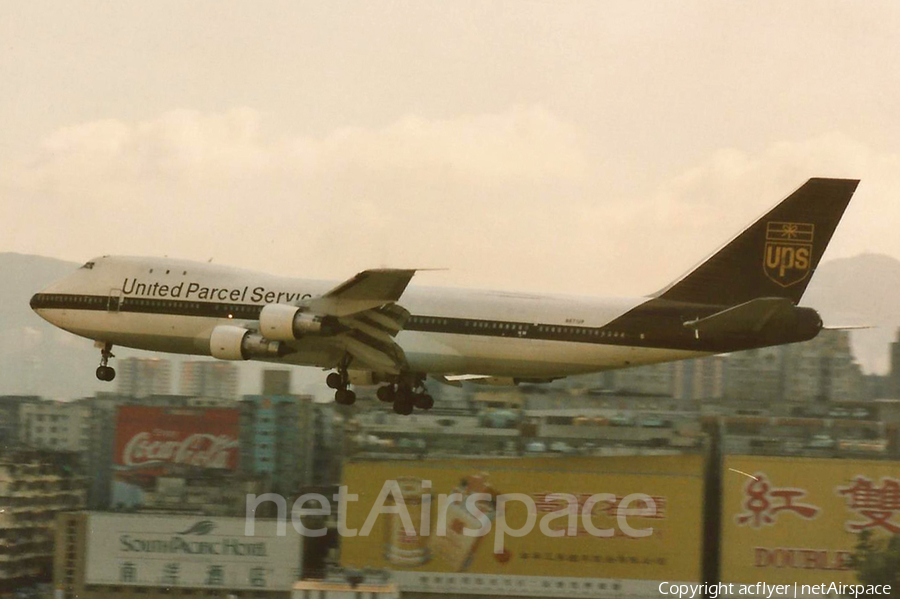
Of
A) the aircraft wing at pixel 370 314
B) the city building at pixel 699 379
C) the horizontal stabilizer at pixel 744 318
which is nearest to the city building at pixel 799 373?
the city building at pixel 699 379

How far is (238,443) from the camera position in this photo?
347 feet

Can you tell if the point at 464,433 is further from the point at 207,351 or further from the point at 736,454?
the point at 207,351

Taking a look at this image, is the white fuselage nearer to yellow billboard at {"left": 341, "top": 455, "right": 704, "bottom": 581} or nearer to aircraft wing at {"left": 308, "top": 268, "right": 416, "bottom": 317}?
aircraft wing at {"left": 308, "top": 268, "right": 416, "bottom": 317}

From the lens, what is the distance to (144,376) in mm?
145250

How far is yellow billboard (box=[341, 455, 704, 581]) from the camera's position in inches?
2835

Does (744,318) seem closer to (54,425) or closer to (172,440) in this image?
(172,440)

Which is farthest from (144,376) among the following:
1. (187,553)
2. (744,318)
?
(744,318)

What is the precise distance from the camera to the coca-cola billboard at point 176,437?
338ft

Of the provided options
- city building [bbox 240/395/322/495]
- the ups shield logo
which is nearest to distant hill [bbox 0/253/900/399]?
city building [bbox 240/395/322/495]

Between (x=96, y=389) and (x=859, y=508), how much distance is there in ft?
286

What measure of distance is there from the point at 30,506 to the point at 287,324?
3587 centimetres

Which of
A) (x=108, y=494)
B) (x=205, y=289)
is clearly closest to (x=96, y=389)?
(x=108, y=494)

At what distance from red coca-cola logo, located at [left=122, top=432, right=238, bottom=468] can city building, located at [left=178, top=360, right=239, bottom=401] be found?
70.3 feet

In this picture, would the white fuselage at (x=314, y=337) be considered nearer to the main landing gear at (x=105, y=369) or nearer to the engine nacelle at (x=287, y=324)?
the main landing gear at (x=105, y=369)
